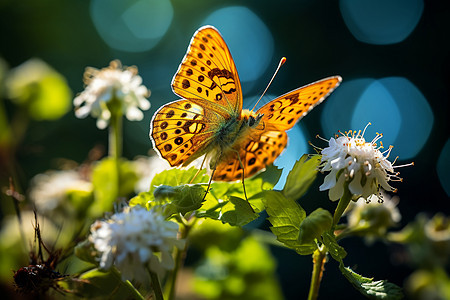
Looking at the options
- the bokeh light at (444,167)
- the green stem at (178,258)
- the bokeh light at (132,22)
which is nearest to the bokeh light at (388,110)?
the bokeh light at (444,167)

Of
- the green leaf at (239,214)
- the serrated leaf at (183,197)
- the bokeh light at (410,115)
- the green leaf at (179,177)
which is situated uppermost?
the serrated leaf at (183,197)

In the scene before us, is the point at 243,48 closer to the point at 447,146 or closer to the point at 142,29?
the point at 142,29

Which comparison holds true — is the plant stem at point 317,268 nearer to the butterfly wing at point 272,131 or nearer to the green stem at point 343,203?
the green stem at point 343,203

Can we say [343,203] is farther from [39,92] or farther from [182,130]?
[39,92]

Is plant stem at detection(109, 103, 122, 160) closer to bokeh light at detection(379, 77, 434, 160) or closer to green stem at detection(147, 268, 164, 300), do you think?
green stem at detection(147, 268, 164, 300)

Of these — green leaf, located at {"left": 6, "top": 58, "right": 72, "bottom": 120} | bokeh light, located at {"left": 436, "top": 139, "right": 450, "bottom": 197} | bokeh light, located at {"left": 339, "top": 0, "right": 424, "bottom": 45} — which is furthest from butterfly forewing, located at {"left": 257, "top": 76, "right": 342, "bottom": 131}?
bokeh light, located at {"left": 339, "top": 0, "right": 424, "bottom": 45}
